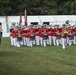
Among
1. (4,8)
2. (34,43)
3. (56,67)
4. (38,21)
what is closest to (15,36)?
(34,43)

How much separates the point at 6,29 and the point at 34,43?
20.2 meters

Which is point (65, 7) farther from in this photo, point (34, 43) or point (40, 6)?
point (34, 43)

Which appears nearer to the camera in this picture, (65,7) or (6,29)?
(6,29)

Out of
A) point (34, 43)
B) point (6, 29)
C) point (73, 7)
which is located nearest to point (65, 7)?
point (73, 7)

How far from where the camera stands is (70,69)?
1786 centimetres

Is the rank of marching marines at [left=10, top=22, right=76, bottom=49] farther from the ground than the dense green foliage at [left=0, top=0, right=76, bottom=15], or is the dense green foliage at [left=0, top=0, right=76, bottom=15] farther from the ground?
the dense green foliage at [left=0, top=0, right=76, bottom=15]

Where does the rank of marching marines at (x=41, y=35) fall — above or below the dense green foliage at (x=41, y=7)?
below

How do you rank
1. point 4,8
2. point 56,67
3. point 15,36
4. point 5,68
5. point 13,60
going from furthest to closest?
point 4,8 < point 15,36 < point 13,60 < point 56,67 < point 5,68

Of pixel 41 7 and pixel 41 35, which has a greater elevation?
pixel 41 7

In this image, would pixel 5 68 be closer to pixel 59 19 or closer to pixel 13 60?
pixel 13 60

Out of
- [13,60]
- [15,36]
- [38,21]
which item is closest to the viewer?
[13,60]

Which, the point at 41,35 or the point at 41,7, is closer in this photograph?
the point at 41,35

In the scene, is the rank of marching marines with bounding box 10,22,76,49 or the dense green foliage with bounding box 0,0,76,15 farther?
the dense green foliage with bounding box 0,0,76,15

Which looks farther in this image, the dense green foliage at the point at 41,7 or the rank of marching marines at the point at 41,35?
the dense green foliage at the point at 41,7
